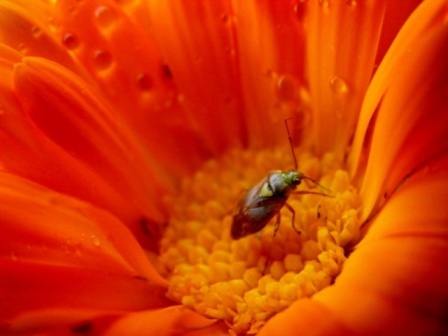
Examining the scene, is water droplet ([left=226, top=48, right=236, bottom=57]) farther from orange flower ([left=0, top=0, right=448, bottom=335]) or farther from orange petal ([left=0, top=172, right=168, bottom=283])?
orange petal ([left=0, top=172, right=168, bottom=283])

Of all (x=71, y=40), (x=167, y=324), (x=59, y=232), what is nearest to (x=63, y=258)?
Answer: (x=59, y=232)

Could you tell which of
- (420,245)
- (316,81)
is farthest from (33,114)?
(420,245)

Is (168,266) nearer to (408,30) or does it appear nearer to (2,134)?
(2,134)

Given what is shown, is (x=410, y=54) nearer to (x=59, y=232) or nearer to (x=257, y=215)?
(x=257, y=215)

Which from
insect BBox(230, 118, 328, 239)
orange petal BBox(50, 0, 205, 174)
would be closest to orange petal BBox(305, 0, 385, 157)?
insect BBox(230, 118, 328, 239)

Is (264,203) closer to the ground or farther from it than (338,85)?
closer to the ground

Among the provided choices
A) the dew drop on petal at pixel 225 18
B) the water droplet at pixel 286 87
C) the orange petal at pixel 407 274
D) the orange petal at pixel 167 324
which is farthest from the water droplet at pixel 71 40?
the orange petal at pixel 407 274

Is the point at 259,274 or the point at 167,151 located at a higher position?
the point at 167,151
